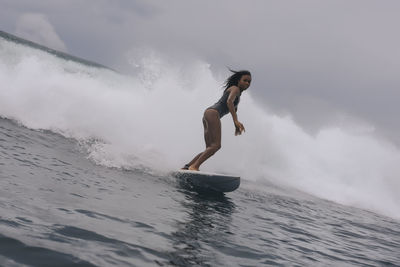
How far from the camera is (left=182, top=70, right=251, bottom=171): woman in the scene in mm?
7992

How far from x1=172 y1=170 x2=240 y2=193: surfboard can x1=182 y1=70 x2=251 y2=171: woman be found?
0.80 feet

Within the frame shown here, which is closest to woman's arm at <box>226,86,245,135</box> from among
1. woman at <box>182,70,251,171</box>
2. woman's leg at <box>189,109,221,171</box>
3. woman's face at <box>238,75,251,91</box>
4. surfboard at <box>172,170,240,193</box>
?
woman at <box>182,70,251,171</box>

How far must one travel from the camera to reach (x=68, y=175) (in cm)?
615

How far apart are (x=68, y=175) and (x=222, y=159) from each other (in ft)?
25.9


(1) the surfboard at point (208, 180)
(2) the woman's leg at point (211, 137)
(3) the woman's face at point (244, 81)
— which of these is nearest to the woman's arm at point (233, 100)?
(3) the woman's face at point (244, 81)

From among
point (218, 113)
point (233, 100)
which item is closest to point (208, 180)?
point (218, 113)

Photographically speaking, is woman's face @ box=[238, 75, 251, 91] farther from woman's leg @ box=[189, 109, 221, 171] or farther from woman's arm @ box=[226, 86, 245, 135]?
woman's leg @ box=[189, 109, 221, 171]

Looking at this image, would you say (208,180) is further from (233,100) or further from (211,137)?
(233,100)

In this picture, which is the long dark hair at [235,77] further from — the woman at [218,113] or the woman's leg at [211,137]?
the woman's leg at [211,137]

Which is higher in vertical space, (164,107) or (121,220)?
(164,107)

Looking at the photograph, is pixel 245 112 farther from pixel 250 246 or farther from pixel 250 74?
pixel 250 246

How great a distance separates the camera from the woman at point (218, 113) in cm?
799

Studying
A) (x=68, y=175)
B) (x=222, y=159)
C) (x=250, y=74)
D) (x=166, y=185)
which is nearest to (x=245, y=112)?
(x=222, y=159)

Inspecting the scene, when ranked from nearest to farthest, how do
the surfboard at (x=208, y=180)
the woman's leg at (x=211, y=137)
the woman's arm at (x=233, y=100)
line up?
the surfboard at (x=208, y=180)
the woman's arm at (x=233, y=100)
the woman's leg at (x=211, y=137)
